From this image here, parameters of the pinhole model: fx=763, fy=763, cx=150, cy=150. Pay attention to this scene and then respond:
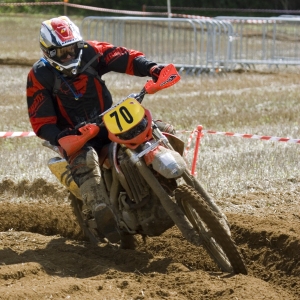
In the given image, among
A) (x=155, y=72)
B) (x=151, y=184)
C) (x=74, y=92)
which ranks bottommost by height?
(x=151, y=184)

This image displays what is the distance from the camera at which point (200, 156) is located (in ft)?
36.5

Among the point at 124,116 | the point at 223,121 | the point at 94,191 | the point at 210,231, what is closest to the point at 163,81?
the point at 124,116

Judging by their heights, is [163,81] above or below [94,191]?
above

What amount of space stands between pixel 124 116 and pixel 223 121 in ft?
28.9

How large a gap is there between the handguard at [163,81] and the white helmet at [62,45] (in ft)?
2.49

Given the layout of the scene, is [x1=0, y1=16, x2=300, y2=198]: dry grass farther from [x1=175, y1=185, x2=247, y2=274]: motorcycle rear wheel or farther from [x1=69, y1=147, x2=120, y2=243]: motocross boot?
[x1=175, y1=185, x2=247, y2=274]: motorcycle rear wheel

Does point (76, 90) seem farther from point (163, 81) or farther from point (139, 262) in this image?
point (139, 262)

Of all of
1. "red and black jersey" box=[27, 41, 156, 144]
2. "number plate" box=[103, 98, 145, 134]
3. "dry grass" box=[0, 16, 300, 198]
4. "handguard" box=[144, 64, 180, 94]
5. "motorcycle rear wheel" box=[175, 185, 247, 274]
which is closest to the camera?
"motorcycle rear wheel" box=[175, 185, 247, 274]

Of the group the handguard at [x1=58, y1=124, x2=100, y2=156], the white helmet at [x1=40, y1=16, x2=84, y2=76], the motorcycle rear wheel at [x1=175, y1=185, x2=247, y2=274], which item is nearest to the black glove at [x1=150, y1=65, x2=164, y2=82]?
the white helmet at [x1=40, y1=16, x2=84, y2=76]

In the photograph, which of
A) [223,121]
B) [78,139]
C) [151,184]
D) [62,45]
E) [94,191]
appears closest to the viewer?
[151,184]

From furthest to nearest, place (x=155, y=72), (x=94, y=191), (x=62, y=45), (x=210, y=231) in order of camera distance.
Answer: (x=155, y=72), (x=62, y=45), (x=94, y=191), (x=210, y=231)

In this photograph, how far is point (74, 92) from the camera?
7051 millimetres

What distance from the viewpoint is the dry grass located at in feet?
32.8

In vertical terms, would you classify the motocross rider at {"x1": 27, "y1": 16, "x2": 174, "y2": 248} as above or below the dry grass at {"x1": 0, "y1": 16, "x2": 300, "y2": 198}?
above
